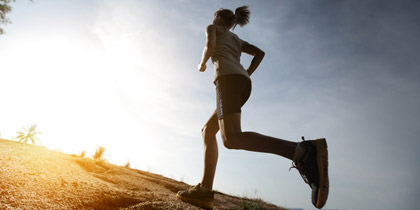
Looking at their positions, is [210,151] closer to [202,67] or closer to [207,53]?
[202,67]

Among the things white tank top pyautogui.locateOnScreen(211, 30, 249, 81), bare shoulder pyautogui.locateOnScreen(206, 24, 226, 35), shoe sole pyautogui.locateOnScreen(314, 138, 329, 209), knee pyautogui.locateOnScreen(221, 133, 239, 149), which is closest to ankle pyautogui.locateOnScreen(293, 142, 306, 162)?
shoe sole pyautogui.locateOnScreen(314, 138, 329, 209)

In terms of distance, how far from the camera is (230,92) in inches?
83.8

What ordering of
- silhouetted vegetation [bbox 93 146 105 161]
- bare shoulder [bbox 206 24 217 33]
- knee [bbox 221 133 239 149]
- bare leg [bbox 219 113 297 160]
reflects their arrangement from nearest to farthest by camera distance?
bare leg [bbox 219 113 297 160] → knee [bbox 221 133 239 149] → bare shoulder [bbox 206 24 217 33] → silhouetted vegetation [bbox 93 146 105 161]

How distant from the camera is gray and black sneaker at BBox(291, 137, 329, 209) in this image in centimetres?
172

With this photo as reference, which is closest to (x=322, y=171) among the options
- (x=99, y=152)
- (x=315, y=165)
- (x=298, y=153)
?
(x=315, y=165)

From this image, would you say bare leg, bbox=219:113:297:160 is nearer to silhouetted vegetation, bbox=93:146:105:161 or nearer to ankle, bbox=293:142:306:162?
ankle, bbox=293:142:306:162

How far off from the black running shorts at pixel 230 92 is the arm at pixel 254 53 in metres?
0.71

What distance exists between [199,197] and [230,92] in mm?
1103

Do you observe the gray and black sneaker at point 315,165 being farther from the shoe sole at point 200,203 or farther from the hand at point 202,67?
the hand at point 202,67

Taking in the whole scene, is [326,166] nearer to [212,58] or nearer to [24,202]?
[212,58]

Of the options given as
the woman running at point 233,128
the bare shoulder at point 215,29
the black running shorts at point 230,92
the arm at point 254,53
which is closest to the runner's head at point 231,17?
the woman running at point 233,128

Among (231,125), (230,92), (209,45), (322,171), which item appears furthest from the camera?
(209,45)

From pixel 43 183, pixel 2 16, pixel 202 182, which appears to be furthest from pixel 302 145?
pixel 2 16

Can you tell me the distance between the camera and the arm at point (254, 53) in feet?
9.48
